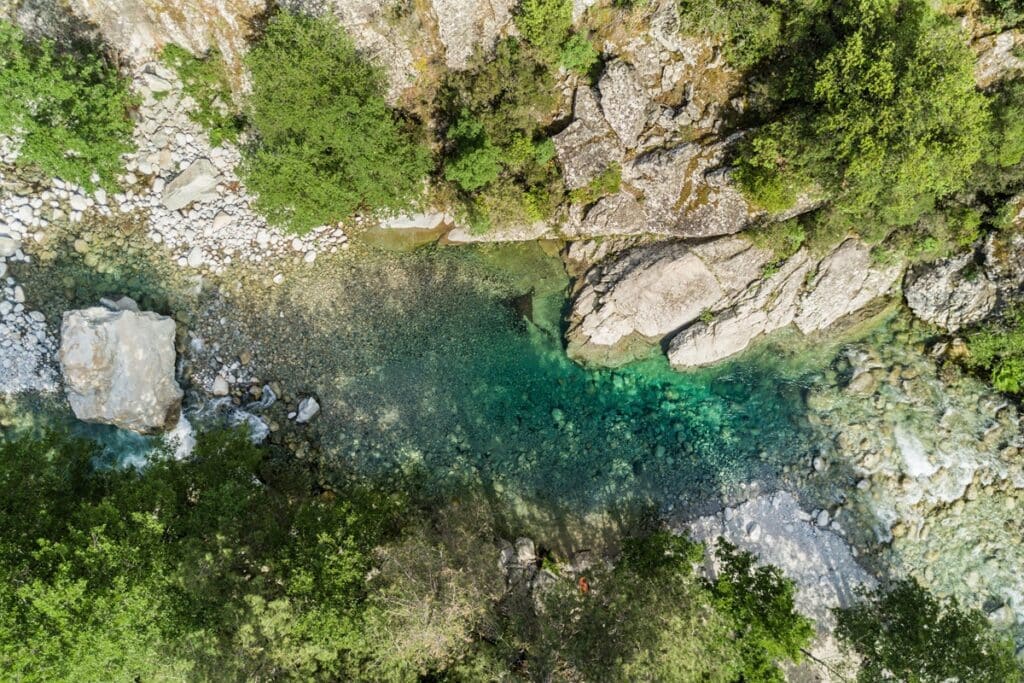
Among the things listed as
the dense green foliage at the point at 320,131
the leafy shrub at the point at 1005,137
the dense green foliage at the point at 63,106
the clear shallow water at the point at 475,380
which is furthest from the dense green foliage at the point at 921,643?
the dense green foliage at the point at 63,106

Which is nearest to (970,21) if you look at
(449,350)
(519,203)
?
(519,203)

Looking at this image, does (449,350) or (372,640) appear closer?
(372,640)

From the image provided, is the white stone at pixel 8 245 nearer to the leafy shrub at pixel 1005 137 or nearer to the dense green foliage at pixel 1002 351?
the leafy shrub at pixel 1005 137

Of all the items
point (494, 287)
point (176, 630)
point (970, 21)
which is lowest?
point (176, 630)

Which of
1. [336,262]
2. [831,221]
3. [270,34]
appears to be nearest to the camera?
[270,34]

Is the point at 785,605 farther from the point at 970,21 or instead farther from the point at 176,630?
the point at 970,21

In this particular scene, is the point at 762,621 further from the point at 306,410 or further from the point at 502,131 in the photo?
the point at 502,131

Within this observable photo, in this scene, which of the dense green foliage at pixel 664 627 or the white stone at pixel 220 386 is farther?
the white stone at pixel 220 386
